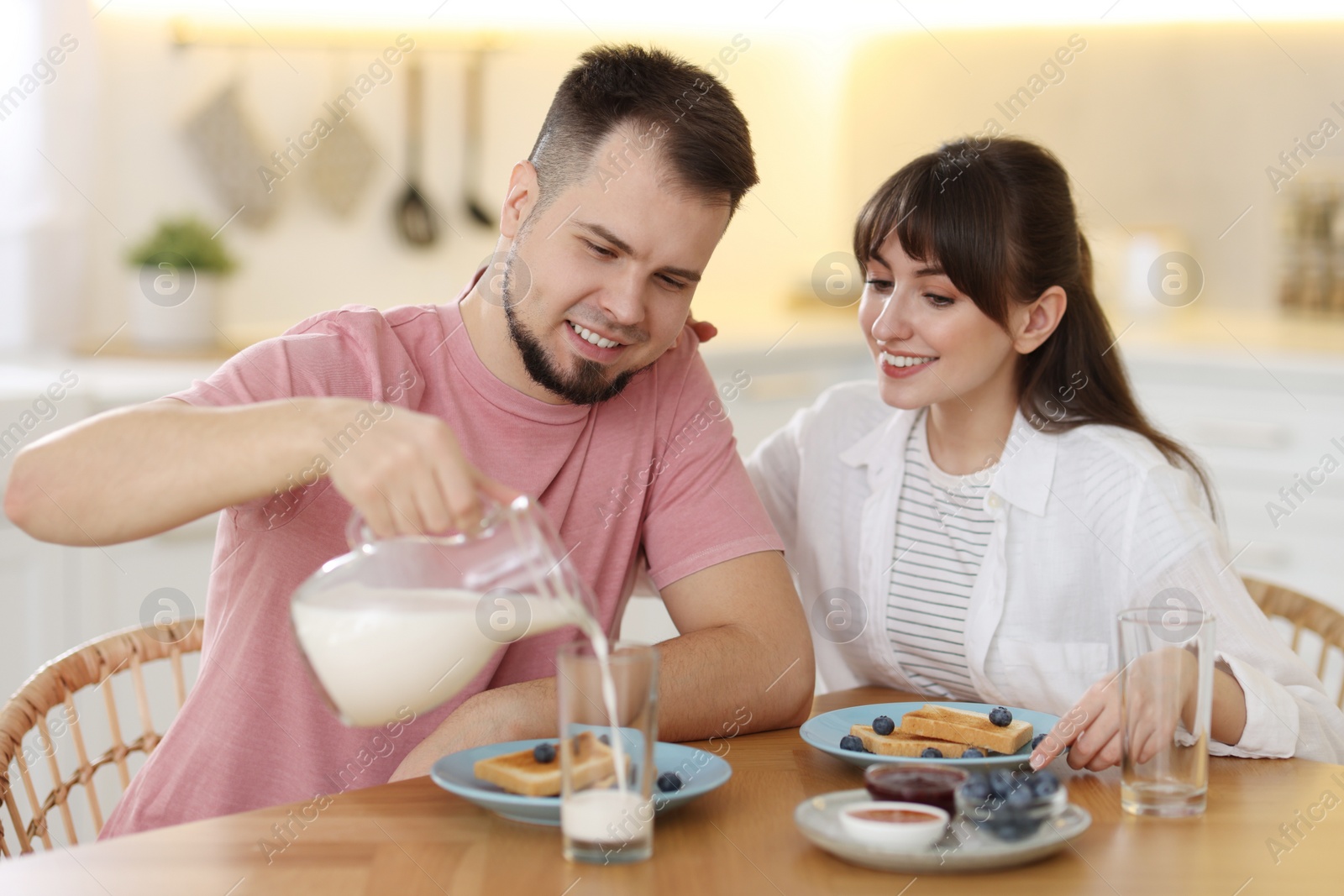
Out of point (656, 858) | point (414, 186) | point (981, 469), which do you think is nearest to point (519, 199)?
point (981, 469)

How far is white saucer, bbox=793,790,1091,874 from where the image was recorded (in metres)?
0.88

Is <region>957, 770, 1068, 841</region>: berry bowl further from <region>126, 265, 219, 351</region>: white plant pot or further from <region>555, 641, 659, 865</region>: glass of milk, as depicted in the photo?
<region>126, 265, 219, 351</region>: white plant pot

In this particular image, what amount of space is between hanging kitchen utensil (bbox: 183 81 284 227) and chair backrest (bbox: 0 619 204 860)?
1.64 meters

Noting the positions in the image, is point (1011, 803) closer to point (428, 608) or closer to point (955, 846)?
point (955, 846)

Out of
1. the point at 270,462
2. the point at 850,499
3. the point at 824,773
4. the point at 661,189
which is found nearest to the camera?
the point at 270,462

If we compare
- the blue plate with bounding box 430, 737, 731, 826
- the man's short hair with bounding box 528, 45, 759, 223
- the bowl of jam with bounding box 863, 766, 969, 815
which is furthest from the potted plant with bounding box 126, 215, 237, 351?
the bowl of jam with bounding box 863, 766, 969, 815

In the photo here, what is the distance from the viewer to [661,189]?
1.33 metres

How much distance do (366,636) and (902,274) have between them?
99cm

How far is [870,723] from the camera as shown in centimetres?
123

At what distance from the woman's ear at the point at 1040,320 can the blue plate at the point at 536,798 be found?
803 mm

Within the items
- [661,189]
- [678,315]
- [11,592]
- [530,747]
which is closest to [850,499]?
[678,315]

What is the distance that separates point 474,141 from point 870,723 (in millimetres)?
2434

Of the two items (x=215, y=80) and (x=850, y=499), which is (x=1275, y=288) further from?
(x=215, y=80)

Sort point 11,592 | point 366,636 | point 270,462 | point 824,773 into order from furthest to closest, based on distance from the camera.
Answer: point 11,592
point 824,773
point 270,462
point 366,636
